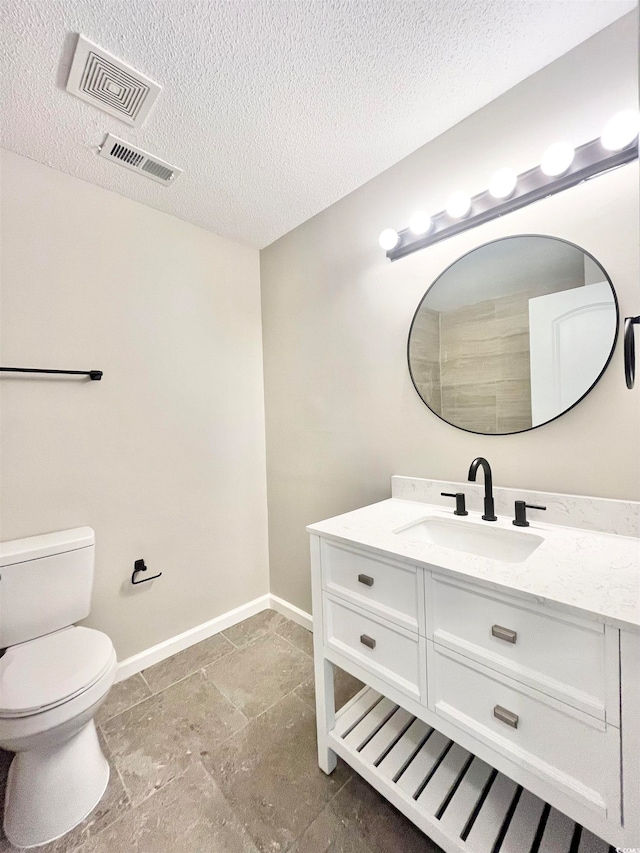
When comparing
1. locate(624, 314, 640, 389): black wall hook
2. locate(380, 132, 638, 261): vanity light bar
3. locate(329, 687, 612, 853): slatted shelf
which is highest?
locate(380, 132, 638, 261): vanity light bar

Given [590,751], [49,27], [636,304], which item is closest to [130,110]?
[49,27]

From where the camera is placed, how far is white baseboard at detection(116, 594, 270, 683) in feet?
5.93

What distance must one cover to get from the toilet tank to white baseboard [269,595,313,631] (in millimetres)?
1140

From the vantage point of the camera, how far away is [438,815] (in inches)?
39.9

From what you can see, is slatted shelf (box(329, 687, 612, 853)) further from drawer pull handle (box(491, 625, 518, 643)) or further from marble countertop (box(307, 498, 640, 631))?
marble countertop (box(307, 498, 640, 631))

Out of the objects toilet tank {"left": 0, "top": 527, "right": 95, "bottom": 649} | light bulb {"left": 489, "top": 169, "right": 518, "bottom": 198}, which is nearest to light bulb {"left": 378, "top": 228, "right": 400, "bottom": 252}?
light bulb {"left": 489, "top": 169, "right": 518, "bottom": 198}

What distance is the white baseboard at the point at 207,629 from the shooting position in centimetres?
182

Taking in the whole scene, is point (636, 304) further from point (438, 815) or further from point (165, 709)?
point (165, 709)

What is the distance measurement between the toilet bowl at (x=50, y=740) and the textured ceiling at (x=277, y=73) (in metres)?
1.97

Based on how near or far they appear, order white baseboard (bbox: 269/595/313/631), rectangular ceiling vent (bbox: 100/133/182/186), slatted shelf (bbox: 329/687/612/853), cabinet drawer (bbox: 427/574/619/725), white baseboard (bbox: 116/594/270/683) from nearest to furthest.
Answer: cabinet drawer (bbox: 427/574/619/725) < slatted shelf (bbox: 329/687/612/853) < rectangular ceiling vent (bbox: 100/133/182/186) < white baseboard (bbox: 116/594/270/683) < white baseboard (bbox: 269/595/313/631)

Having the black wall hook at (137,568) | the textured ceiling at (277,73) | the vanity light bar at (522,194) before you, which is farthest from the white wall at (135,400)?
the vanity light bar at (522,194)

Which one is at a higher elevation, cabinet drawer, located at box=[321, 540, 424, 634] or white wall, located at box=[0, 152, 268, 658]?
white wall, located at box=[0, 152, 268, 658]

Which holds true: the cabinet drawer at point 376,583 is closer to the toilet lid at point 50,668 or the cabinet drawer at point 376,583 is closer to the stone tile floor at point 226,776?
the stone tile floor at point 226,776

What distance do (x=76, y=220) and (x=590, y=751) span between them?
8.23 feet
